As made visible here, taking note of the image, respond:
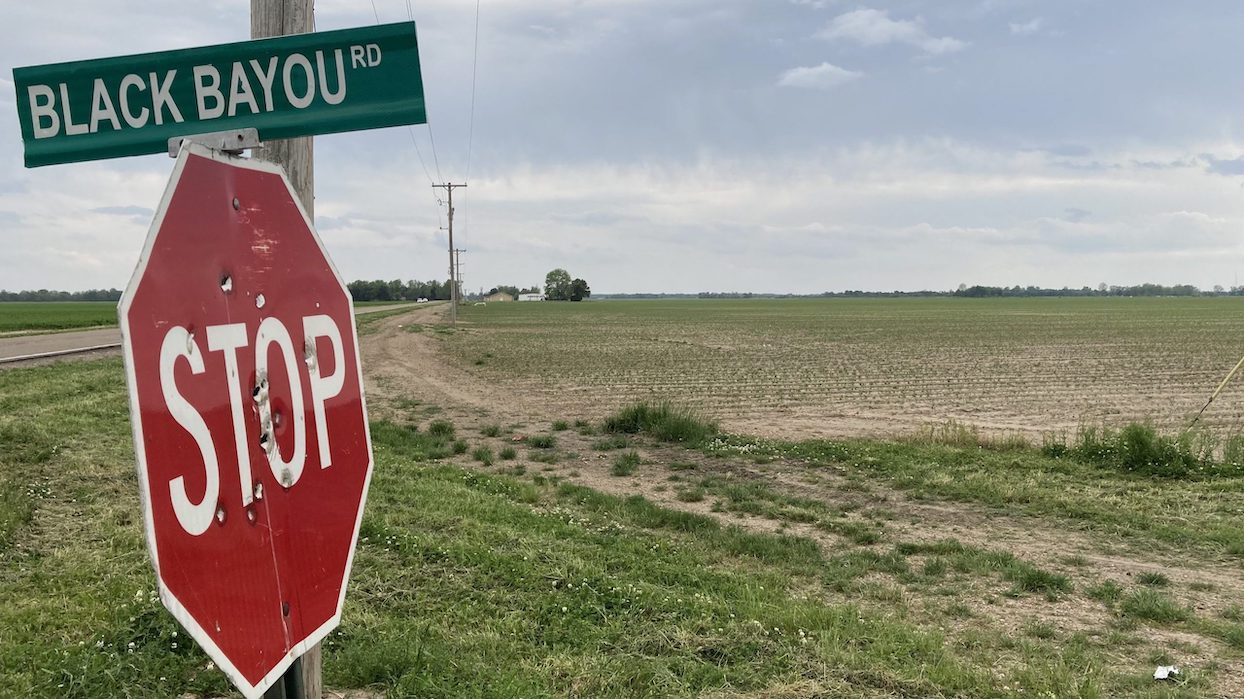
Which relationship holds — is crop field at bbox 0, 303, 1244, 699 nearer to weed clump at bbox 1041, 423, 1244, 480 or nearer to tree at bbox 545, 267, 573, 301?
weed clump at bbox 1041, 423, 1244, 480

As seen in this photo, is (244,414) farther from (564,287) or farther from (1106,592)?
(564,287)

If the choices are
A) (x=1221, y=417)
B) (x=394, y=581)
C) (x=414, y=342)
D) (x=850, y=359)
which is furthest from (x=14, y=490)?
(x=414, y=342)

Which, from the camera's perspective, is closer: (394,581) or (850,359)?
(394,581)

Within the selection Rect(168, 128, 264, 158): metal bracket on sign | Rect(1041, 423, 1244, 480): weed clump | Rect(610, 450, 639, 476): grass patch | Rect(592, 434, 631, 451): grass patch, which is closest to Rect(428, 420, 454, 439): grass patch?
Rect(592, 434, 631, 451): grass patch

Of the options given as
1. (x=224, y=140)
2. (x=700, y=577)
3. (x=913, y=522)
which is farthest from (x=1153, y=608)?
(x=224, y=140)

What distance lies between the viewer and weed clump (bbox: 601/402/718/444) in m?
10.9

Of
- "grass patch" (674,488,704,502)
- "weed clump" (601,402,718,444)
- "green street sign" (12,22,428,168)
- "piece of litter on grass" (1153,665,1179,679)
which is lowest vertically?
"grass patch" (674,488,704,502)

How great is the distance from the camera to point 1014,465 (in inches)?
354

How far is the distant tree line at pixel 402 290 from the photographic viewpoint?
17938cm

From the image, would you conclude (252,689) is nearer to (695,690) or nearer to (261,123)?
(261,123)

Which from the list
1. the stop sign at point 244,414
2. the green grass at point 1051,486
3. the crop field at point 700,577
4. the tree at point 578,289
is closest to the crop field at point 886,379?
the green grass at point 1051,486

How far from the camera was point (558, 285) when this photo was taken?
615 ft

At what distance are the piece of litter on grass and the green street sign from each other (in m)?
4.29

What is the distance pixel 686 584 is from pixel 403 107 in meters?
3.77
